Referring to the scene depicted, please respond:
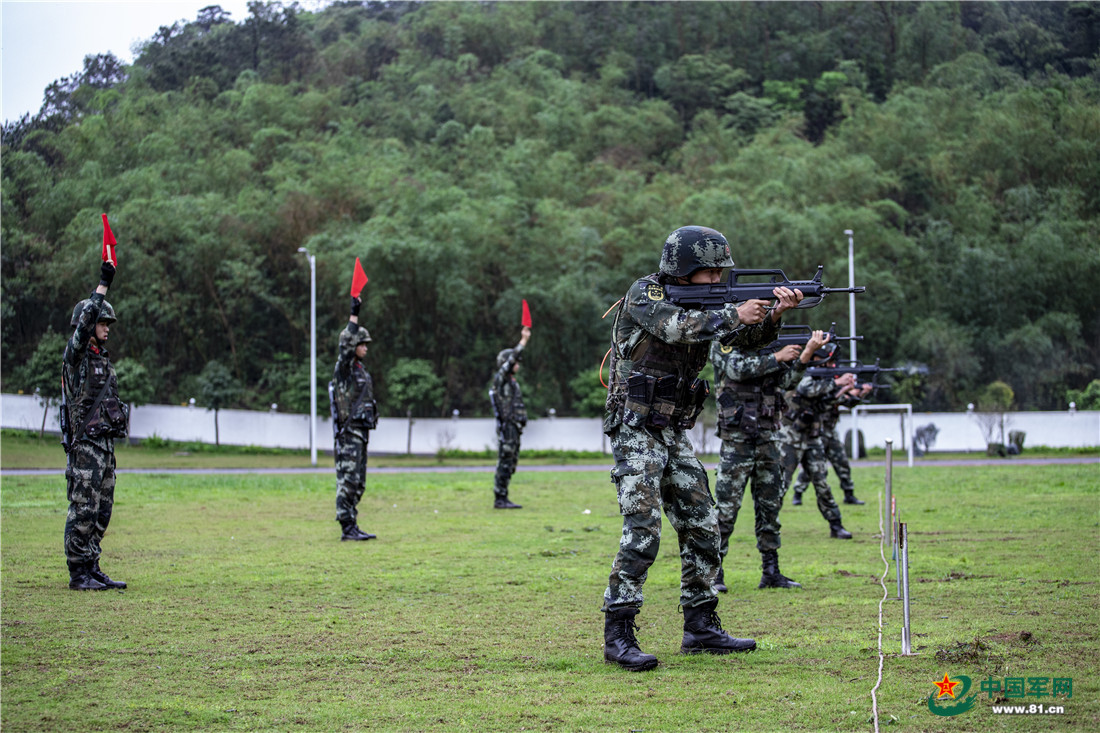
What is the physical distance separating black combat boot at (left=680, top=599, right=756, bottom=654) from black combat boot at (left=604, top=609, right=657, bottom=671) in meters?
0.40

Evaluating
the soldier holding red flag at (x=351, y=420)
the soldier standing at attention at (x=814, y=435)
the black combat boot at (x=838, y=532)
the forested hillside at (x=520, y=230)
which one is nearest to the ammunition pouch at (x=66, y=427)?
the soldier holding red flag at (x=351, y=420)

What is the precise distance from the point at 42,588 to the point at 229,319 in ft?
118

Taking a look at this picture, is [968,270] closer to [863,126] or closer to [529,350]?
[863,126]

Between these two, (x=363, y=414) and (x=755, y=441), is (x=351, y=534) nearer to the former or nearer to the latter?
(x=363, y=414)

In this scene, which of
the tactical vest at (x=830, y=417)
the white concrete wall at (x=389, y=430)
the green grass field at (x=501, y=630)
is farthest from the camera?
the white concrete wall at (x=389, y=430)

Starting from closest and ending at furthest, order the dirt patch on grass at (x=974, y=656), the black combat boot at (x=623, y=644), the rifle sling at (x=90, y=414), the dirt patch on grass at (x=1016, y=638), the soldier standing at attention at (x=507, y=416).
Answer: the dirt patch on grass at (x=974, y=656)
the black combat boot at (x=623, y=644)
the dirt patch on grass at (x=1016, y=638)
the rifle sling at (x=90, y=414)
the soldier standing at attention at (x=507, y=416)

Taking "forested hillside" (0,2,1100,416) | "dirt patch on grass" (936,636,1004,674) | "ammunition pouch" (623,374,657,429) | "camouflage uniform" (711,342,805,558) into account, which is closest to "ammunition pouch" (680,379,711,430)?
"ammunition pouch" (623,374,657,429)

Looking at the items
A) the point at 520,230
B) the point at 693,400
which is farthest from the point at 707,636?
the point at 520,230

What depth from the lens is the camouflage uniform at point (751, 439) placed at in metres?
8.09

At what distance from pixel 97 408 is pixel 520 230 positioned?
114ft

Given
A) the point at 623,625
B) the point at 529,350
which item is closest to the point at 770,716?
the point at 623,625

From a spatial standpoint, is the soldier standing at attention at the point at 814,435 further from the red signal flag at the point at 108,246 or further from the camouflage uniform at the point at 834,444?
the red signal flag at the point at 108,246

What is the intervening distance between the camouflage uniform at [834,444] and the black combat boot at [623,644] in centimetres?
703

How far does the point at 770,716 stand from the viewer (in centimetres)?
449
